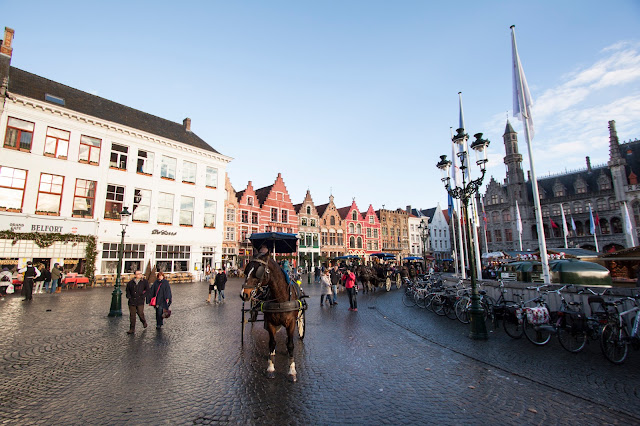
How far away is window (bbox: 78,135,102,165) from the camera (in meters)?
23.3

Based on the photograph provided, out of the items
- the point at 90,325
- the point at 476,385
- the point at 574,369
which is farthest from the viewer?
the point at 90,325

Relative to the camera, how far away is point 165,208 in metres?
27.4

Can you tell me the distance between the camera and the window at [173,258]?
86.5 feet

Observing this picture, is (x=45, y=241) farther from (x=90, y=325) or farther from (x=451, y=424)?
(x=451, y=424)

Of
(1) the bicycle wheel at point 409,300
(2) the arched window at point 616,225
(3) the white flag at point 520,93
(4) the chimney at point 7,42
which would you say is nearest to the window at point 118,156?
(4) the chimney at point 7,42

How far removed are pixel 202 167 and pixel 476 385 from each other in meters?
30.5

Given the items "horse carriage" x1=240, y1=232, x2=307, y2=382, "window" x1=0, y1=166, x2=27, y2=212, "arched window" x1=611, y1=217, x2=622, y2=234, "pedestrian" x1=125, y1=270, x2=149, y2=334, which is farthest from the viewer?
"arched window" x1=611, y1=217, x2=622, y2=234

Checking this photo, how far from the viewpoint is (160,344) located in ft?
25.3

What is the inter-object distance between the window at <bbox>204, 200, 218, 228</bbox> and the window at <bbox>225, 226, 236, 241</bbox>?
822 centimetres

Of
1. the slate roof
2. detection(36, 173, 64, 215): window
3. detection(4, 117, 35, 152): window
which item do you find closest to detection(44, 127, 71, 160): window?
detection(4, 117, 35, 152): window

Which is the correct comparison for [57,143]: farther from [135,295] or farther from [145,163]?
[135,295]

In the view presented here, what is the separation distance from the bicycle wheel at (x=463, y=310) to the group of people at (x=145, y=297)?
388 inches

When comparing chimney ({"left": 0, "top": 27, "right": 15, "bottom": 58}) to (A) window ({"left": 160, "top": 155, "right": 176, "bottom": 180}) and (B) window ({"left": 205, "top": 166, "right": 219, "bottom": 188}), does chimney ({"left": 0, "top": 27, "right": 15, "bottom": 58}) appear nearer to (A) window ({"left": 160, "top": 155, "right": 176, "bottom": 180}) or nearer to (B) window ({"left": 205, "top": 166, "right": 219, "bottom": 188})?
(A) window ({"left": 160, "top": 155, "right": 176, "bottom": 180})

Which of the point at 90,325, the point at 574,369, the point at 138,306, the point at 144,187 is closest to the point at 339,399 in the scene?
the point at 574,369
